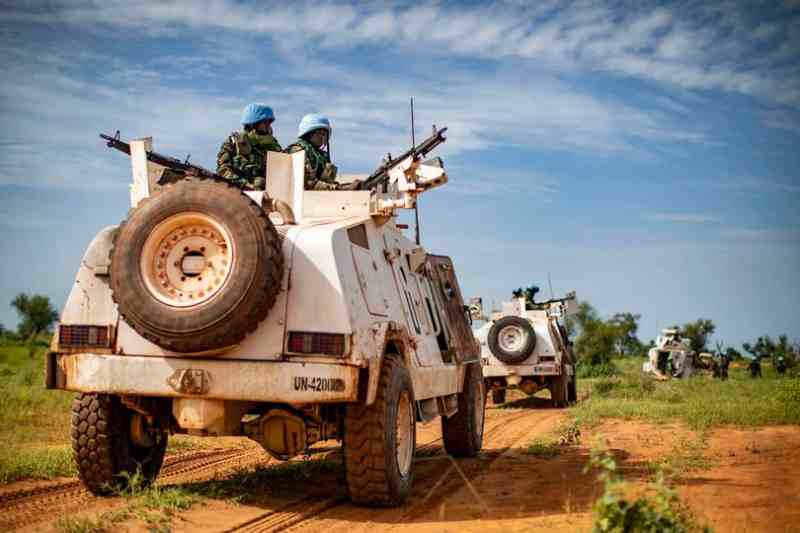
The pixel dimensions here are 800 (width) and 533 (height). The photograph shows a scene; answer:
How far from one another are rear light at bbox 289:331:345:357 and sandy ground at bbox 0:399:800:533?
3.88 feet

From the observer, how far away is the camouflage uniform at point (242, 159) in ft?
28.2

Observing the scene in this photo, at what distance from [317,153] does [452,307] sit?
2927mm

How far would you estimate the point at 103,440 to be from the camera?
22.5 feet

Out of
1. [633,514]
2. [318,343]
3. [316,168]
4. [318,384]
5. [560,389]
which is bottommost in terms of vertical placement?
[633,514]

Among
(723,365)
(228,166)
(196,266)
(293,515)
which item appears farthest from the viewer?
(723,365)

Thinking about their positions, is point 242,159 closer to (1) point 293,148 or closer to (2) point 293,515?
(1) point 293,148

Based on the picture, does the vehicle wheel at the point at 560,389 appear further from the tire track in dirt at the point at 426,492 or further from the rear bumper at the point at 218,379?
the rear bumper at the point at 218,379

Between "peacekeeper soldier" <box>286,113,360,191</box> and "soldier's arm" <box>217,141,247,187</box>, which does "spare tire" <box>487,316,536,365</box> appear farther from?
"soldier's arm" <box>217,141,247,187</box>

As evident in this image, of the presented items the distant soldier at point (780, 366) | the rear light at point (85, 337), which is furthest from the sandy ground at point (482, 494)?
the distant soldier at point (780, 366)

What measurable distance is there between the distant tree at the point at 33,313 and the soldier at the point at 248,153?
49520 millimetres

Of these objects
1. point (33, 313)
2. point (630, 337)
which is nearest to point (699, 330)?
point (630, 337)

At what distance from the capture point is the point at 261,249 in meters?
6.28

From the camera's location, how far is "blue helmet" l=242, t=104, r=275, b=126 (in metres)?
9.00

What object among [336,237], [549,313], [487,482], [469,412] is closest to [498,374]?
[549,313]
